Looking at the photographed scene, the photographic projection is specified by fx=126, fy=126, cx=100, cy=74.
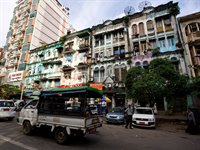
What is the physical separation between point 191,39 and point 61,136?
19.9m

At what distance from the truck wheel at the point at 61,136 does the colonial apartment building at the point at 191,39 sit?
54.6ft

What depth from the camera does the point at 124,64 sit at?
20.5 meters

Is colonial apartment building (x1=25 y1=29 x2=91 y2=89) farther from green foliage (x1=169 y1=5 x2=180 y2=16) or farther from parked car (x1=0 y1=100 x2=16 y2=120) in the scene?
green foliage (x1=169 y1=5 x2=180 y2=16)

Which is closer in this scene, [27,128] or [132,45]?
[27,128]

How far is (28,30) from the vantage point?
114 ft

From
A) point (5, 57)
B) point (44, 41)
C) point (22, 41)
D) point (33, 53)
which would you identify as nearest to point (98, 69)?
point (33, 53)

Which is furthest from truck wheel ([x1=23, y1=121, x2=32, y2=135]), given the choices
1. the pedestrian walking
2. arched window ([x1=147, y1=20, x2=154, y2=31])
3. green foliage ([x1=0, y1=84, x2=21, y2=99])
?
green foliage ([x1=0, y1=84, x2=21, y2=99])

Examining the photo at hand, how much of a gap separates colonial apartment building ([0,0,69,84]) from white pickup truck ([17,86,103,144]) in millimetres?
26990

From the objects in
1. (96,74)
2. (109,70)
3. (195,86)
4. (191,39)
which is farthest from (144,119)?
(191,39)

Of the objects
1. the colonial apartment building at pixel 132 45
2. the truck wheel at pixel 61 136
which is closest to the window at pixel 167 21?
the colonial apartment building at pixel 132 45

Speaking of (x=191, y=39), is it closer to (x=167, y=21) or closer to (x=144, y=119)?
(x=167, y=21)

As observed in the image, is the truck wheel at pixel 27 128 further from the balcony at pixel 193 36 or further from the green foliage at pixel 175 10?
the green foliage at pixel 175 10

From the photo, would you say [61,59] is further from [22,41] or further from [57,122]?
[57,122]

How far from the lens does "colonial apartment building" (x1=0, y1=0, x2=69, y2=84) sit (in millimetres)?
33500
